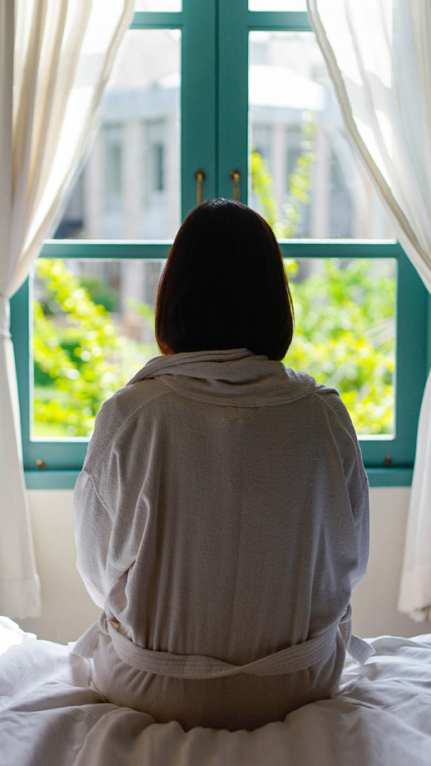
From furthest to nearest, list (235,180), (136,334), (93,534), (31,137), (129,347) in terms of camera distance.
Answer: (136,334) → (129,347) → (235,180) → (31,137) → (93,534)

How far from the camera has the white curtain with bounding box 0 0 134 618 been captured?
1672mm

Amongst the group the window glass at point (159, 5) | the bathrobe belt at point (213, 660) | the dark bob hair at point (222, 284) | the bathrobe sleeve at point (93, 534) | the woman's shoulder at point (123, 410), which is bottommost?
the bathrobe belt at point (213, 660)

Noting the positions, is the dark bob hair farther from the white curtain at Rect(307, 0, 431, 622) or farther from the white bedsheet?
the white curtain at Rect(307, 0, 431, 622)

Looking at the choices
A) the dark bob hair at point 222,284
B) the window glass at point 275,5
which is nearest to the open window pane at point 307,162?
the window glass at point 275,5

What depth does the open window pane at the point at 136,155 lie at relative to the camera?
2039 mm

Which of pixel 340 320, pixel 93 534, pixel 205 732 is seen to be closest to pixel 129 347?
pixel 340 320

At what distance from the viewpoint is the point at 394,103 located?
1.74 meters

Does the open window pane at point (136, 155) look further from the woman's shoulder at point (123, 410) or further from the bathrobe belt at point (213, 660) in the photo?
the bathrobe belt at point (213, 660)

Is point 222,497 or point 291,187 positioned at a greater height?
point 291,187

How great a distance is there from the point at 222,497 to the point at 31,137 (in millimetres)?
1229

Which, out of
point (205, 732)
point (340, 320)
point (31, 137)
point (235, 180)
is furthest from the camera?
point (340, 320)

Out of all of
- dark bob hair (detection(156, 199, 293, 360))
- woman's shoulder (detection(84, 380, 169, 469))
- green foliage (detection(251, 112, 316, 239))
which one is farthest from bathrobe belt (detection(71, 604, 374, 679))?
green foliage (detection(251, 112, 316, 239))

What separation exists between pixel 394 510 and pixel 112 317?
142 centimetres

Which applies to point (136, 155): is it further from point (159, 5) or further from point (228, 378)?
point (228, 378)
